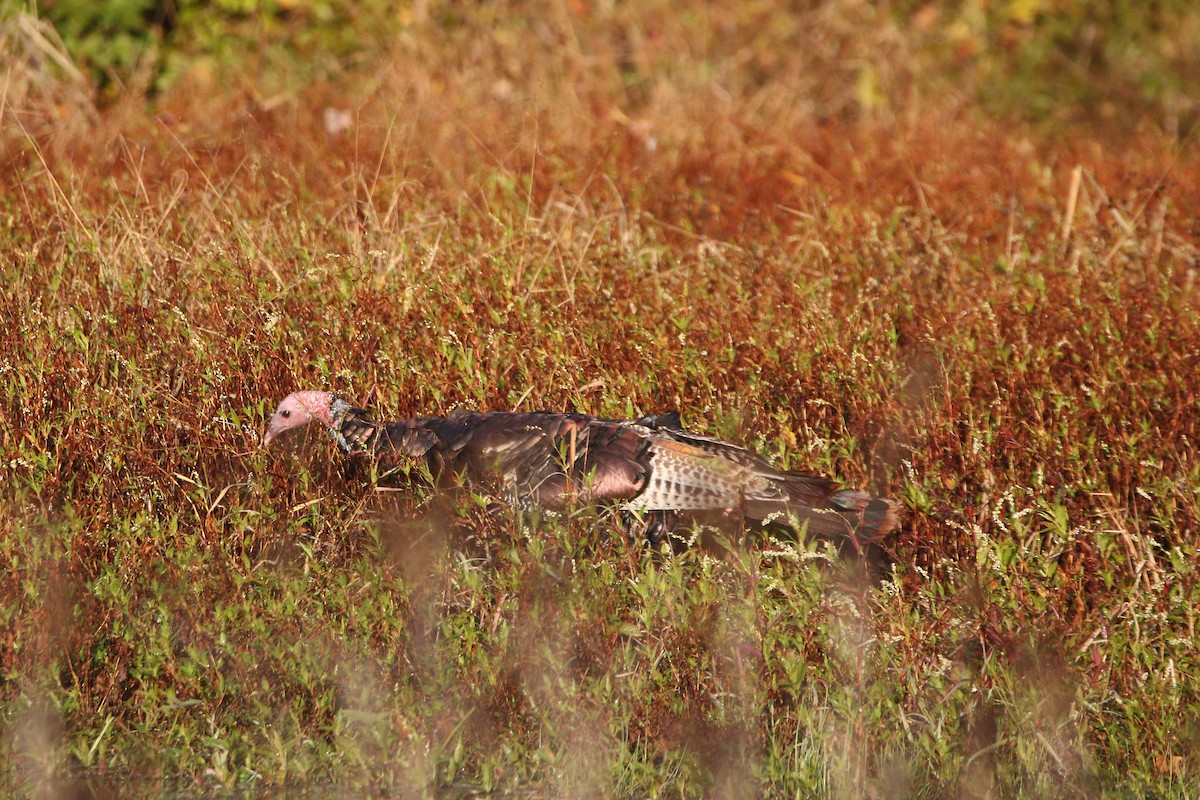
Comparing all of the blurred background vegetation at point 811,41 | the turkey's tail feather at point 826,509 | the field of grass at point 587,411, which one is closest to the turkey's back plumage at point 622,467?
the turkey's tail feather at point 826,509

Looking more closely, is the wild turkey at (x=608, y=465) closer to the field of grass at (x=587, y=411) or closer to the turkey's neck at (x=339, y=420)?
the turkey's neck at (x=339, y=420)

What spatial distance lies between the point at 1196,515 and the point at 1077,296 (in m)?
1.12

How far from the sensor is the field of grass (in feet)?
9.55

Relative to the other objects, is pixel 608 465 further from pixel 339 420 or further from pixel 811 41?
pixel 811 41

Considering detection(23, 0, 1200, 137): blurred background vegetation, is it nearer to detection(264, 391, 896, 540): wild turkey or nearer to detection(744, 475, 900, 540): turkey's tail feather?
detection(264, 391, 896, 540): wild turkey

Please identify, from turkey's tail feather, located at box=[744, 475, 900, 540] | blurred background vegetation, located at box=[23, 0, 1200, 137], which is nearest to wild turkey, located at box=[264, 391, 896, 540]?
turkey's tail feather, located at box=[744, 475, 900, 540]

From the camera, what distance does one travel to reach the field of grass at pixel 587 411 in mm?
2910

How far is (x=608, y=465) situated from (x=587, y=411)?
0.53 metres

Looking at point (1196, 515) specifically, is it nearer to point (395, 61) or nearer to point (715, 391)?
point (715, 391)

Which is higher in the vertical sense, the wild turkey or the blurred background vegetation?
the wild turkey

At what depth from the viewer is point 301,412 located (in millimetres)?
3812

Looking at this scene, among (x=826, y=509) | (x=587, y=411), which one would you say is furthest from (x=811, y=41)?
(x=826, y=509)

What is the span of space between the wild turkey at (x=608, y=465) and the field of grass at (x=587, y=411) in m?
0.12

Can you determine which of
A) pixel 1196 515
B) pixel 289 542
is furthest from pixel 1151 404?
pixel 289 542
